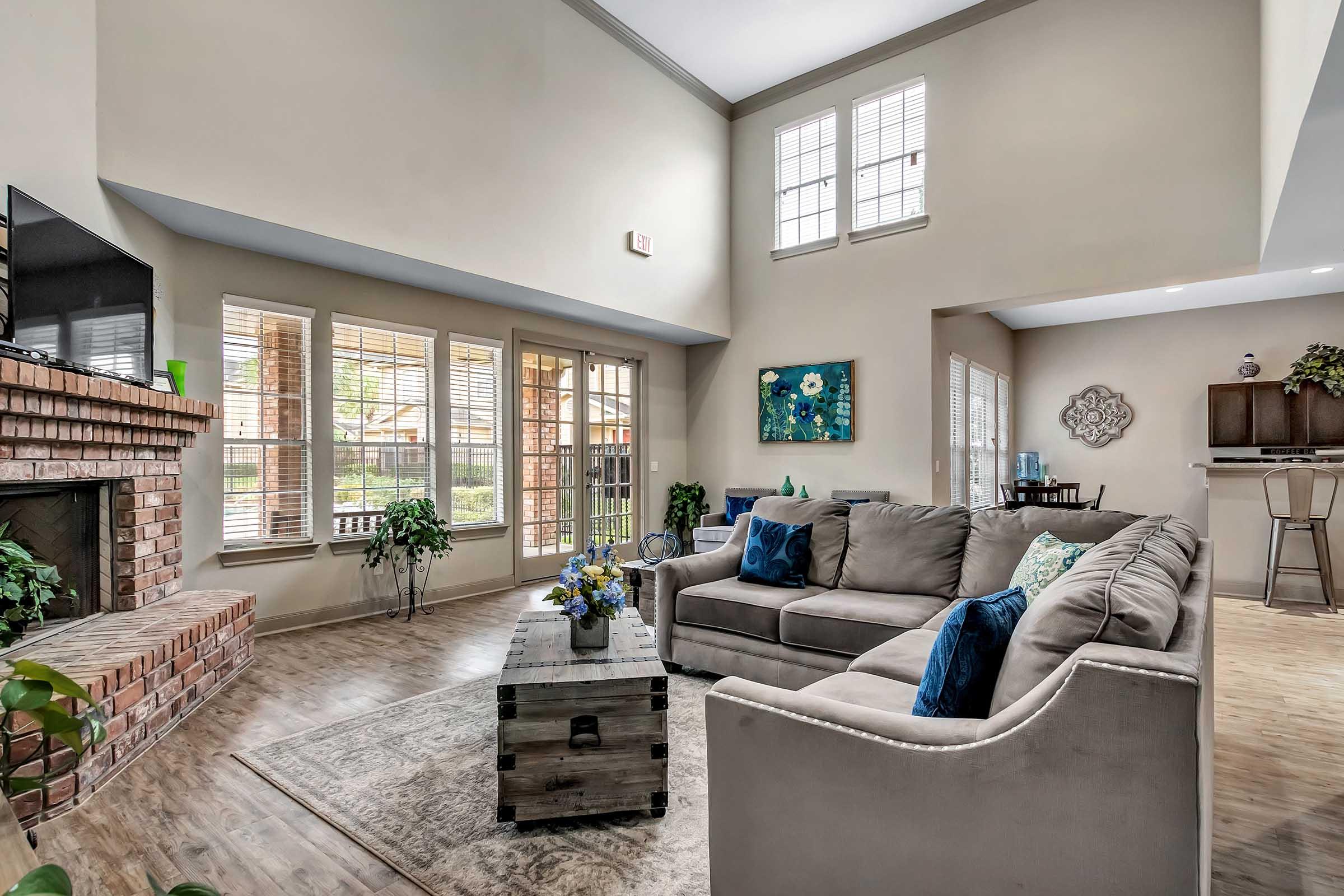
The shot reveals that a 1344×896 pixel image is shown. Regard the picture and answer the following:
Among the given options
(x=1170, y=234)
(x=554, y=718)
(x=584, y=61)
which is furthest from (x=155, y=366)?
(x=1170, y=234)

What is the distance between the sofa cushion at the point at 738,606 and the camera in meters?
3.31

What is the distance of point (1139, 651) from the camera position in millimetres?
1227

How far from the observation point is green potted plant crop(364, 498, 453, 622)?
4.86 metres

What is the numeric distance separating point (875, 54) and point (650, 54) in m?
2.06

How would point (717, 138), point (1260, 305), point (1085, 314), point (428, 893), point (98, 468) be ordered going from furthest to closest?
point (1085, 314), point (1260, 305), point (717, 138), point (98, 468), point (428, 893)

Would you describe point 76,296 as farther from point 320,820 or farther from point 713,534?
point 713,534

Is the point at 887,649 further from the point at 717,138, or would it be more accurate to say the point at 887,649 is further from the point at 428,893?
the point at 717,138

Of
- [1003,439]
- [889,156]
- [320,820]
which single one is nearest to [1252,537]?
[1003,439]

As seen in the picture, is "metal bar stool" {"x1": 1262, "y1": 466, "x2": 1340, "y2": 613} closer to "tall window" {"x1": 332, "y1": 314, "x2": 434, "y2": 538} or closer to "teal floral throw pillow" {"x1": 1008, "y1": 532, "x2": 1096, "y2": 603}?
"teal floral throw pillow" {"x1": 1008, "y1": 532, "x2": 1096, "y2": 603}

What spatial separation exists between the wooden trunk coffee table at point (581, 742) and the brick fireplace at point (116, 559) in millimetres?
1351

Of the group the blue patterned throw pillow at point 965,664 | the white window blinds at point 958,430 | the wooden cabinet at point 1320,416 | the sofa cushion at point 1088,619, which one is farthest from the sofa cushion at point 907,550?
the wooden cabinet at point 1320,416

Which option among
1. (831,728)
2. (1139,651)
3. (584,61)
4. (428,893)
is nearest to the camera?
(1139,651)

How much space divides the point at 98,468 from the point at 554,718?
254 cm

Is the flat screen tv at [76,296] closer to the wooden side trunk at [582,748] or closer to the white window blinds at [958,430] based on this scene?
the wooden side trunk at [582,748]
